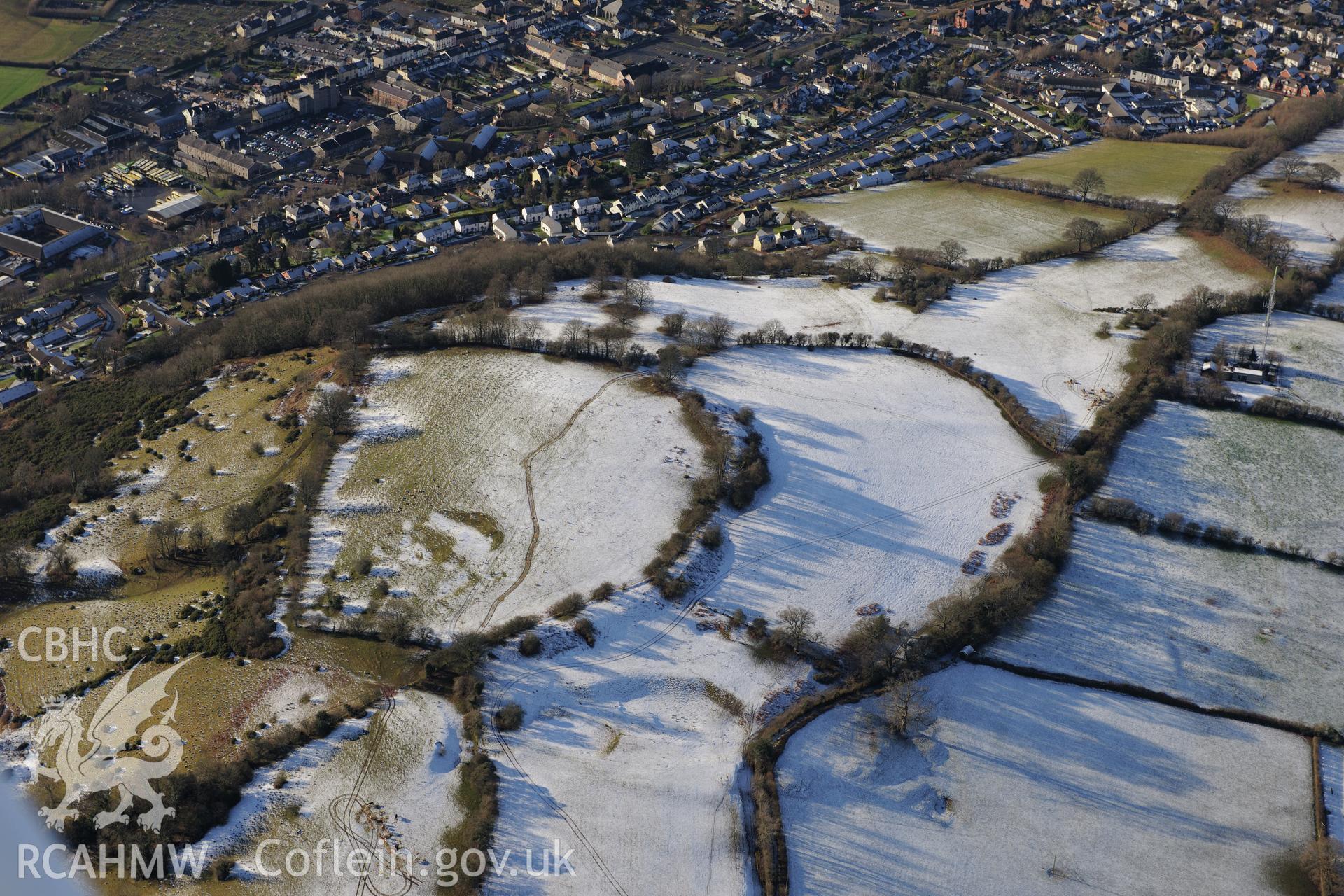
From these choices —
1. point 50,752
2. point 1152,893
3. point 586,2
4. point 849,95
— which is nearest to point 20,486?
point 50,752

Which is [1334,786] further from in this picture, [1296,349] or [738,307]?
[738,307]

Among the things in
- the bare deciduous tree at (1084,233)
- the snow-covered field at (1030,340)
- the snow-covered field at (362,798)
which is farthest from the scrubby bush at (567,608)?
the bare deciduous tree at (1084,233)

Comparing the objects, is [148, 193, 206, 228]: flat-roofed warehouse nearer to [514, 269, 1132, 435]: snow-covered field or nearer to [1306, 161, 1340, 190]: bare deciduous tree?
[514, 269, 1132, 435]: snow-covered field

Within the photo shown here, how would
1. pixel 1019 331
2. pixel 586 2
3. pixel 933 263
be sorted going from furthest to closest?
pixel 586 2 → pixel 933 263 → pixel 1019 331

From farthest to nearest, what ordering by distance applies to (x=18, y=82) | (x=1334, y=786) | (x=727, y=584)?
(x=18, y=82) → (x=727, y=584) → (x=1334, y=786)

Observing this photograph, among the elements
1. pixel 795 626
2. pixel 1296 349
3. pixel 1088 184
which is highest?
pixel 1088 184

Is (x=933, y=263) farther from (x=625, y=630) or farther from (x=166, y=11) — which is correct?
(x=166, y=11)

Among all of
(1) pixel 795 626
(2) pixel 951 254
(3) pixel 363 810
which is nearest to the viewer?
(3) pixel 363 810

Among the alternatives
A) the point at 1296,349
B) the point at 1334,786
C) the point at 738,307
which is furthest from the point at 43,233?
the point at 1334,786
